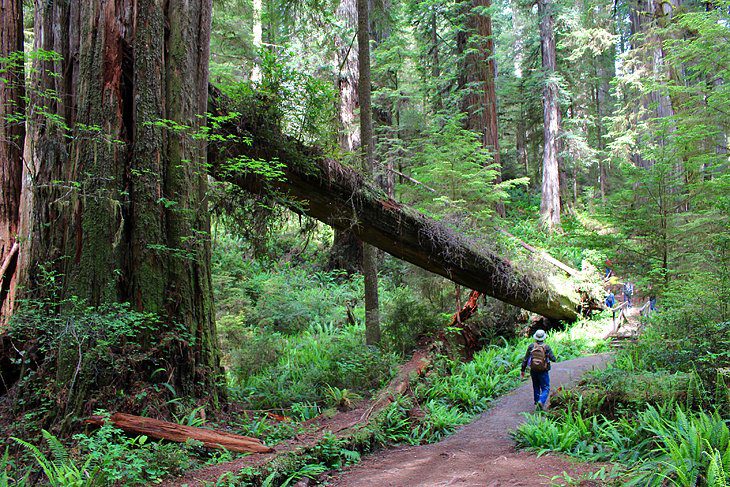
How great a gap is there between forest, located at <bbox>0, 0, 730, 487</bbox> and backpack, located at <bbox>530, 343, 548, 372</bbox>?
44mm

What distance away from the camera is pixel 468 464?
562 cm

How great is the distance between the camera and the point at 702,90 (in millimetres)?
10305

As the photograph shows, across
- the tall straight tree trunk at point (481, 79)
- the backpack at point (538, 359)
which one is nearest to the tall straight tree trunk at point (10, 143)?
the backpack at point (538, 359)

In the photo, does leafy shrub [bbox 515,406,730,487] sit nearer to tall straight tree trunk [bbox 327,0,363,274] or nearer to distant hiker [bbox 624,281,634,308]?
distant hiker [bbox 624,281,634,308]

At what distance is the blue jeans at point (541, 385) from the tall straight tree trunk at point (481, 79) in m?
9.11

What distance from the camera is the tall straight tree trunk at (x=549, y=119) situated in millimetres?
22609

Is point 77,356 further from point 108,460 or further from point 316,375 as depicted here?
point 316,375

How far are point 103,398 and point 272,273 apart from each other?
10786 millimetres

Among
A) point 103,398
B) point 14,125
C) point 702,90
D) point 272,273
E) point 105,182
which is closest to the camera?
point 103,398

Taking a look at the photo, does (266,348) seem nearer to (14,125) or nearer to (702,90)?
(14,125)

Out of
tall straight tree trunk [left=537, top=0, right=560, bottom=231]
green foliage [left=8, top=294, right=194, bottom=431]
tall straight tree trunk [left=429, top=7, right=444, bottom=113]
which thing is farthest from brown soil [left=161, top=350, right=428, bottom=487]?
tall straight tree trunk [left=537, top=0, right=560, bottom=231]

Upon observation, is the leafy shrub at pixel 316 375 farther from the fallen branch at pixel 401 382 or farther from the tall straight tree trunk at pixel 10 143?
the tall straight tree trunk at pixel 10 143

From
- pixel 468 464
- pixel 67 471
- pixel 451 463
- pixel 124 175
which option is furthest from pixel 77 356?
pixel 468 464

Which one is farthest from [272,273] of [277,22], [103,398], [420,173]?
[103,398]
